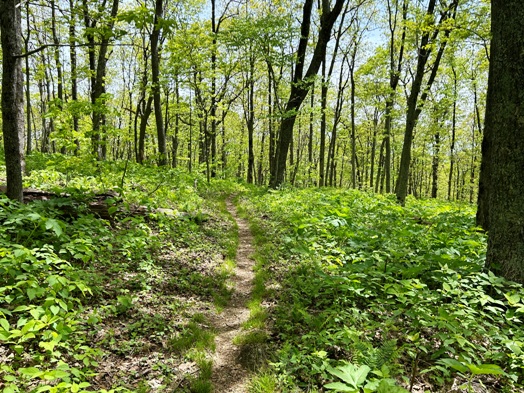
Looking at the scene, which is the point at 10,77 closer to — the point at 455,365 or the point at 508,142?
the point at 455,365

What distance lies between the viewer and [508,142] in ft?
13.0

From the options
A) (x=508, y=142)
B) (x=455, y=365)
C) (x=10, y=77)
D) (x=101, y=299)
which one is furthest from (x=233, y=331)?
(x=10, y=77)

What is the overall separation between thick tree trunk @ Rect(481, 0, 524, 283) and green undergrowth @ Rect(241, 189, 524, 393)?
16.4 inches

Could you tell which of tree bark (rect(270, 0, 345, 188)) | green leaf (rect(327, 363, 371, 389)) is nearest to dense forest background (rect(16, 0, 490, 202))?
tree bark (rect(270, 0, 345, 188))

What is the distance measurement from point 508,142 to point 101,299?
19.2ft

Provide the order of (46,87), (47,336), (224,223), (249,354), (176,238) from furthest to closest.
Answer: (46,87) < (224,223) < (176,238) < (249,354) < (47,336)

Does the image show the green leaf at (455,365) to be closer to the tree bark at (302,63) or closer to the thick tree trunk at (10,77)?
the thick tree trunk at (10,77)

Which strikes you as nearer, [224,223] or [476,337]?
[476,337]

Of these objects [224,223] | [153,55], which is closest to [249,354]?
[224,223]

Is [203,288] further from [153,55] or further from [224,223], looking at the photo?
[153,55]

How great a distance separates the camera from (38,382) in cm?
273

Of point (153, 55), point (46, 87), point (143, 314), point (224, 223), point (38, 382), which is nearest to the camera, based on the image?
point (38, 382)

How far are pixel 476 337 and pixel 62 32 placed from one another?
28270 mm

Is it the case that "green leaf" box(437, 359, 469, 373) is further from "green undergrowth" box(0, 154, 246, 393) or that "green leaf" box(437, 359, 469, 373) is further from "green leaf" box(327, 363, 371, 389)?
"green undergrowth" box(0, 154, 246, 393)
